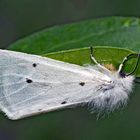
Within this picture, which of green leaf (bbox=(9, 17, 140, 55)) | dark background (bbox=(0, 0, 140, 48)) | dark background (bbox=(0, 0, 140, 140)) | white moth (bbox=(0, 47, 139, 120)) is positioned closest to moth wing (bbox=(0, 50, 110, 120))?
white moth (bbox=(0, 47, 139, 120))

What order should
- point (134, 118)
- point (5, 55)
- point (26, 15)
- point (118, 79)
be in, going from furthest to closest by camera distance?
point (26, 15)
point (134, 118)
point (118, 79)
point (5, 55)

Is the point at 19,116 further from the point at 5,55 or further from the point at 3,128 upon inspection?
the point at 3,128

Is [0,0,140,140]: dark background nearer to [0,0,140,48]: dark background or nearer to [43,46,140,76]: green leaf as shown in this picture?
[0,0,140,48]: dark background

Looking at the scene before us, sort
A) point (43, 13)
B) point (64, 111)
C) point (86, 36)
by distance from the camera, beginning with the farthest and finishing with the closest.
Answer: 1. point (43, 13)
2. point (64, 111)
3. point (86, 36)

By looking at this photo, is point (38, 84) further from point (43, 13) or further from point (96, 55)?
point (43, 13)

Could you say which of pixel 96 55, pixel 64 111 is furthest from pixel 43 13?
pixel 96 55

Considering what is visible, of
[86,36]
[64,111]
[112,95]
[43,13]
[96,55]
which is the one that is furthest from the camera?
[43,13]

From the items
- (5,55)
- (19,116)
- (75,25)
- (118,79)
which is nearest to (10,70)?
(5,55)
